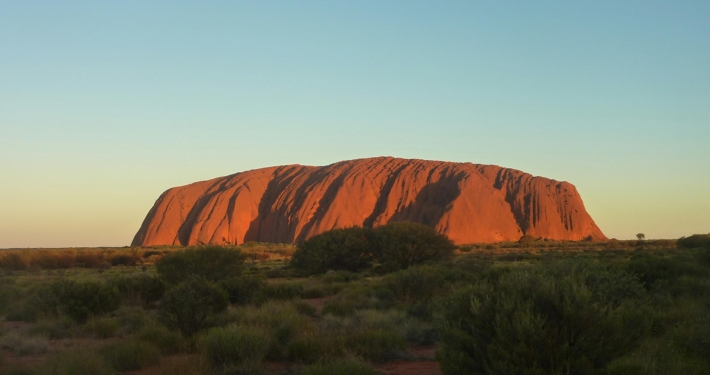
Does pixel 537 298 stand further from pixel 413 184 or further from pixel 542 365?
pixel 413 184

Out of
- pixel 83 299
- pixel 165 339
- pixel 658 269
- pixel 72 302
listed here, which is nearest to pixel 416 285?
pixel 658 269

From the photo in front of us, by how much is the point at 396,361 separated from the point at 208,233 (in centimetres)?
5923

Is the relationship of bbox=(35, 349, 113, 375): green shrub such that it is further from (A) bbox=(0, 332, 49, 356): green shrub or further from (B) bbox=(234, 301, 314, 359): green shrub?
(B) bbox=(234, 301, 314, 359): green shrub

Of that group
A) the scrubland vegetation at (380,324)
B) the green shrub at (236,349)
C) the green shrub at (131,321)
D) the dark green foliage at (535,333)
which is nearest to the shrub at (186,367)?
the scrubland vegetation at (380,324)

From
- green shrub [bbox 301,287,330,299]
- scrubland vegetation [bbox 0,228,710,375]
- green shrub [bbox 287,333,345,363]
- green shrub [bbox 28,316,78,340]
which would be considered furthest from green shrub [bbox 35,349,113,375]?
green shrub [bbox 301,287,330,299]

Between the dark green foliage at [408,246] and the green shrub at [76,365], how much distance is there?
A: 20.8m

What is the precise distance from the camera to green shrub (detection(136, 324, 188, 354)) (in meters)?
9.26

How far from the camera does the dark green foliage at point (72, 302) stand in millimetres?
13047

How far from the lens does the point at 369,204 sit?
66.2 metres

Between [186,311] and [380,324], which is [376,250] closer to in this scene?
[380,324]

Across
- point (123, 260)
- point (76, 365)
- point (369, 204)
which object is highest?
point (369, 204)

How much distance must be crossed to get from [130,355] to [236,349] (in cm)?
169

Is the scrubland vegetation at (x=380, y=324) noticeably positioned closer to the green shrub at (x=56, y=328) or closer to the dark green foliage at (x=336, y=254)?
the green shrub at (x=56, y=328)

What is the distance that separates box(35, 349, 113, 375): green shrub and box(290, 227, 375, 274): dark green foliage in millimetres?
21887
